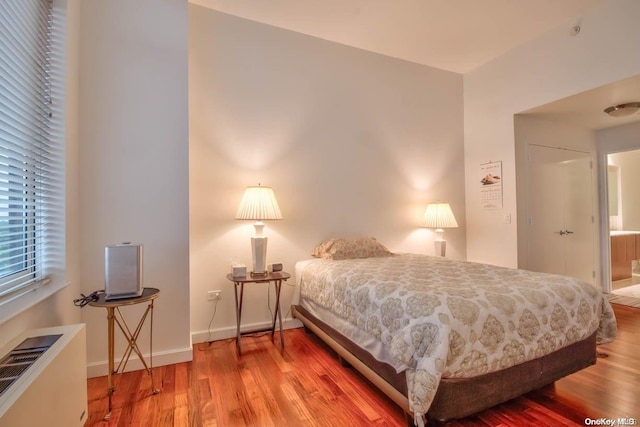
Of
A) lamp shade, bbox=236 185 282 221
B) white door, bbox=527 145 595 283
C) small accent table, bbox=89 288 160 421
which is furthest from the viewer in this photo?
white door, bbox=527 145 595 283

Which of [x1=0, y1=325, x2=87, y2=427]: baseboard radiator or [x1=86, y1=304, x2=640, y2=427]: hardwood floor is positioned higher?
[x1=0, y1=325, x2=87, y2=427]: baseboard radiator

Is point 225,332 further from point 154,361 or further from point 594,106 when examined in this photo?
point 594,106

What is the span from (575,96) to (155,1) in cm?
402

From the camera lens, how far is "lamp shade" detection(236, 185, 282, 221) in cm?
262

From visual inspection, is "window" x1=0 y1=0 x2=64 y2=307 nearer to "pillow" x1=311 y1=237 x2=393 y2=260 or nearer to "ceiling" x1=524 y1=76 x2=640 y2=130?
"pillow" x1=311 y1=237 x2=393 y2=260

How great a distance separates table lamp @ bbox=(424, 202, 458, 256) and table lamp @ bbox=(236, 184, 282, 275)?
78.3 inches

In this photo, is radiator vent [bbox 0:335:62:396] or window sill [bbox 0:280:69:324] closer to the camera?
radiator vent [bbox 0:335:62:396]

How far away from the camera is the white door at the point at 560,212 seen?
3.74 meters

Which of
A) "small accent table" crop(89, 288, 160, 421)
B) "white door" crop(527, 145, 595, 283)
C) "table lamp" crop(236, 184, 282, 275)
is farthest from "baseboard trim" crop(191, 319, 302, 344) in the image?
"white door" crop(527, 145, 595, 283)

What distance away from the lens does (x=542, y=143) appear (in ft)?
12.5

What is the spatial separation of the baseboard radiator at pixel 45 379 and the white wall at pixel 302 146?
1214mm

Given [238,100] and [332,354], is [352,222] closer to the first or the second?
[332,354]

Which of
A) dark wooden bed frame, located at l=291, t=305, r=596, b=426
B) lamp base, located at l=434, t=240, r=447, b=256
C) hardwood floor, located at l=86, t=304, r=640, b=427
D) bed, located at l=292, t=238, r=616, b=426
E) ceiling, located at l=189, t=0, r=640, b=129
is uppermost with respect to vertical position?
ceiling, located at l=189, t=0, r=640, b=129

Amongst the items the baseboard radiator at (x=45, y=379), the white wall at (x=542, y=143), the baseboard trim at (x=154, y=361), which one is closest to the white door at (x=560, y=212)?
the white wall at (x=542, y=143)
